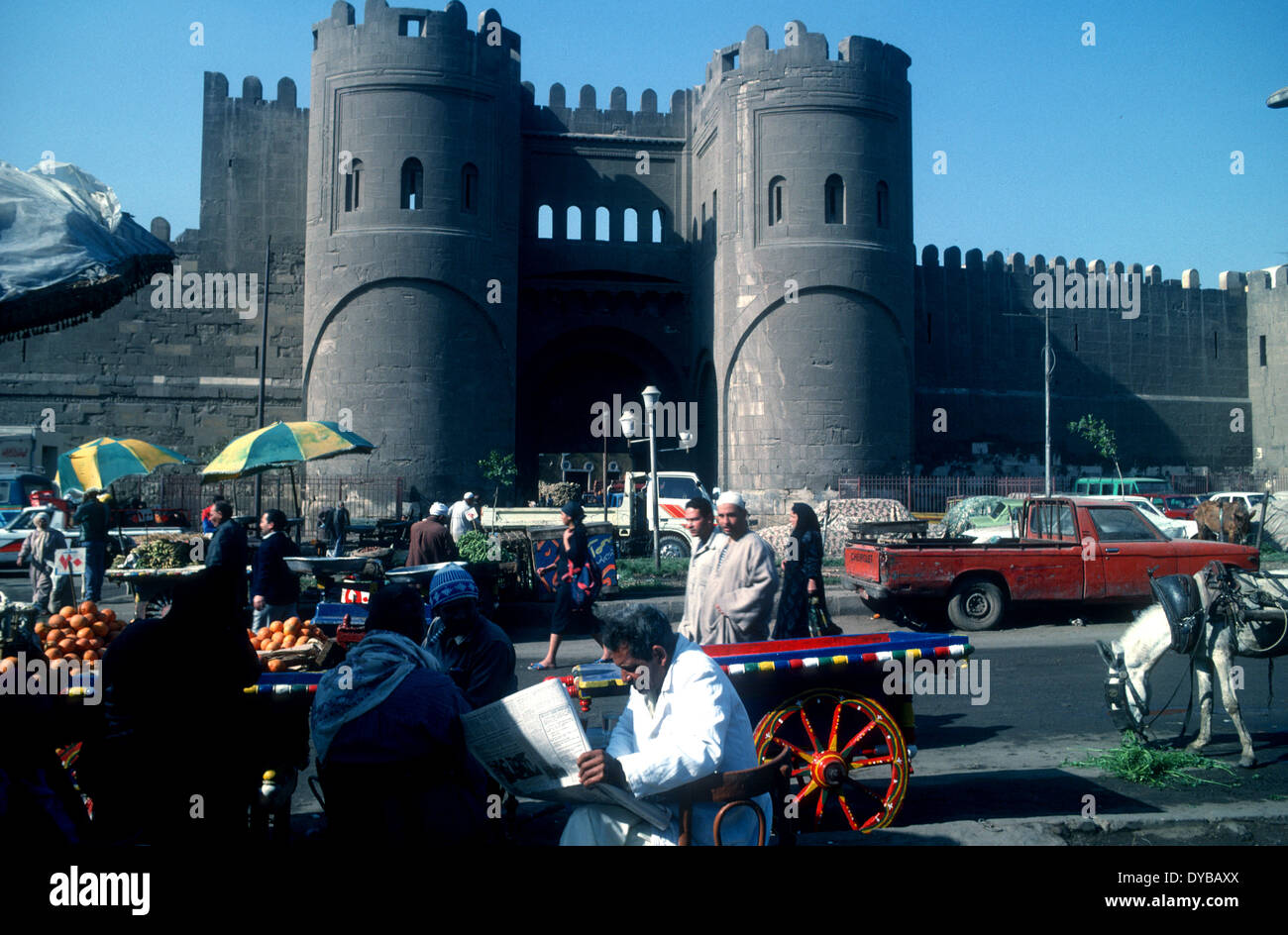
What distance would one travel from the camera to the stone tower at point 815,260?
81.4ft

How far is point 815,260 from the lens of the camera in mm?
24812

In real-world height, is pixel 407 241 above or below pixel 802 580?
above

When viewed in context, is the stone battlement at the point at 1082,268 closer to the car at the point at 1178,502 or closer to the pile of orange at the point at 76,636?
the car at the point at 1178,502

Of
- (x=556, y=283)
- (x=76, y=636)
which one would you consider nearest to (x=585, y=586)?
(x=76, y=636)

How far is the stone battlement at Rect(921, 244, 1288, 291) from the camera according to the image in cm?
3172

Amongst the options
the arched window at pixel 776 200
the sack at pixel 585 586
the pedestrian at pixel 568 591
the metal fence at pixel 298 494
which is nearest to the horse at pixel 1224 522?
the arched window at pixel 776 200

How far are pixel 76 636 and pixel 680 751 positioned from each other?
4.40 m

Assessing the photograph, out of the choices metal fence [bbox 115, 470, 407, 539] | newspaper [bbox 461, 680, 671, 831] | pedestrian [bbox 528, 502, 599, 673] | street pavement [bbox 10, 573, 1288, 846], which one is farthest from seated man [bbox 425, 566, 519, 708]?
metal fence [bbox 115, 470, 407, 539]

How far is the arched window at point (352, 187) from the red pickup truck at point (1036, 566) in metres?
17.8

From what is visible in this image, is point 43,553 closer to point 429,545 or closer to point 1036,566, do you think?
point 429,545

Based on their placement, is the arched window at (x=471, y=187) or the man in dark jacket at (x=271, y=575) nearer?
the man in dark jacket at (x=271, y=575)
